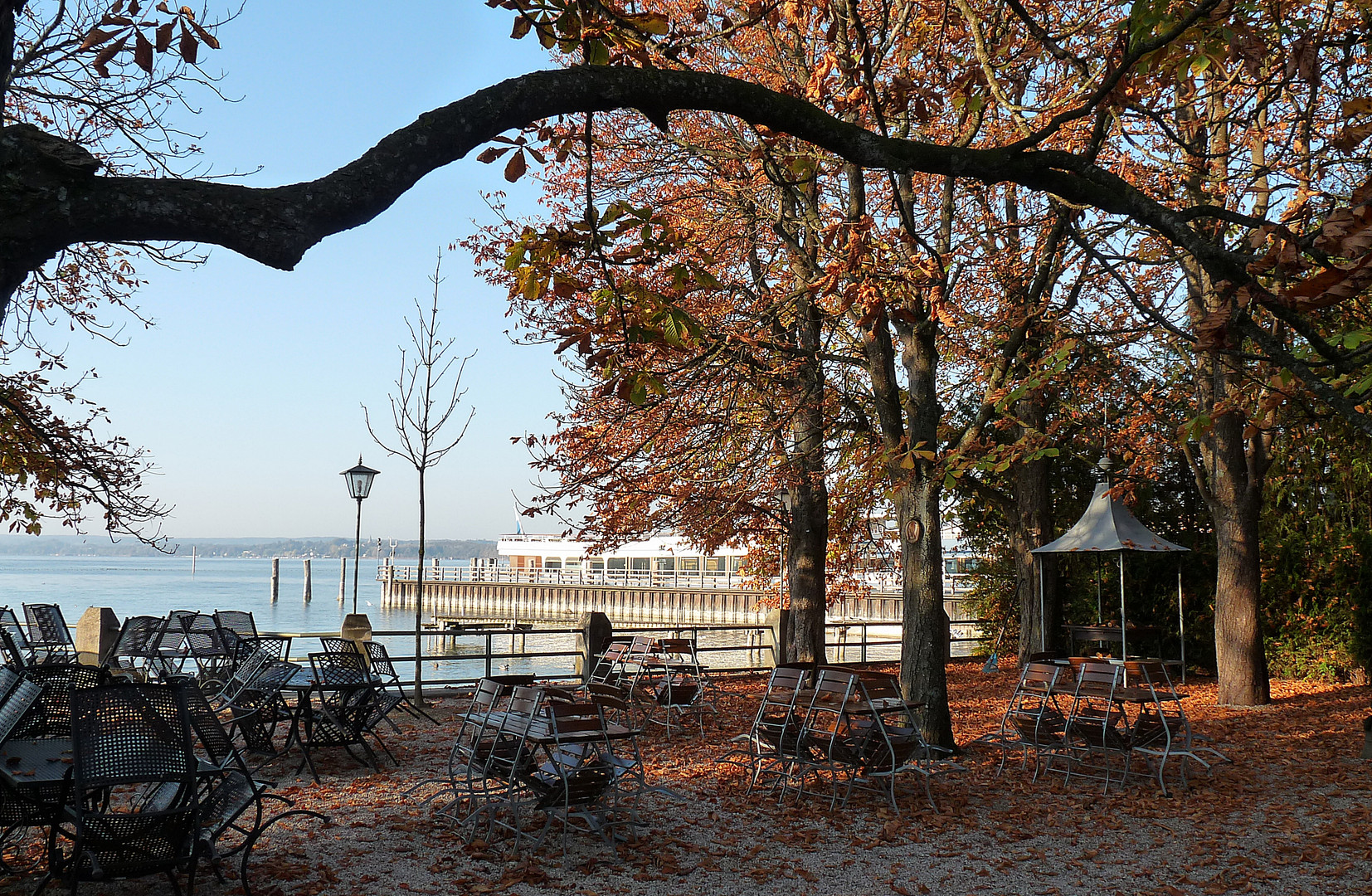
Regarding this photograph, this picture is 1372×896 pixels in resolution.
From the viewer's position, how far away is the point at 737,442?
12914 mm

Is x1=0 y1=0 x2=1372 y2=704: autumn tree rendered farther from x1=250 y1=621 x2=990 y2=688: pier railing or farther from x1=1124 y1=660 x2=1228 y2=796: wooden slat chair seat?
x1=250 y1=621 x2=990 y2=688: pier railing

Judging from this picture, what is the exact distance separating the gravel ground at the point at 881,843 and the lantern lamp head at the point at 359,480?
600 centimetres

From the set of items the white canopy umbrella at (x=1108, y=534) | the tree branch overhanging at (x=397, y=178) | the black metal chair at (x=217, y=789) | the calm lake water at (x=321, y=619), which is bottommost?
the calm lake water at (x=321, y=619)

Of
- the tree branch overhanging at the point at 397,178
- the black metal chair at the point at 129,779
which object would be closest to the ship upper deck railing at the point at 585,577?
the black metal chair at the point at 129,779

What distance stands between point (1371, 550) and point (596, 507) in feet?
34.0

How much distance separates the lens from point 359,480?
13.8 meters

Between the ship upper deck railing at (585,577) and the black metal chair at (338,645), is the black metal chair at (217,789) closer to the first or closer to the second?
the black metal chair at (338,645)

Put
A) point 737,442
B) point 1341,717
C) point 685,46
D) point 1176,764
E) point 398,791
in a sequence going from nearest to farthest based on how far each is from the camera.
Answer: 1. point 685,46
2. point 398,791
3. point 1176,764
4. point 1341,717
5. point 737,442

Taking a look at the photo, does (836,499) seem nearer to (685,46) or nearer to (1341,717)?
(1341,717)

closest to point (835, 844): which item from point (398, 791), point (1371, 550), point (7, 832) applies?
point (398, 791)

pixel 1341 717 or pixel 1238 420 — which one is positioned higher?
pixel 1238 420

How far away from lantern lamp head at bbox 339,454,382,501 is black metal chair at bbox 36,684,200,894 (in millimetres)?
9450

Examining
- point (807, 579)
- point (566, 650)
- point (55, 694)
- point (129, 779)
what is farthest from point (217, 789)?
point (566, 650)

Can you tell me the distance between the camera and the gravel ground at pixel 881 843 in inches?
207
